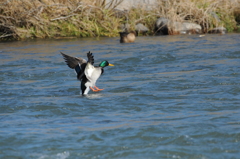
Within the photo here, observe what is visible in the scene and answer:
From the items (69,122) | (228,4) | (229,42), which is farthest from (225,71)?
(228,4)

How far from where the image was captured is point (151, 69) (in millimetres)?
9375

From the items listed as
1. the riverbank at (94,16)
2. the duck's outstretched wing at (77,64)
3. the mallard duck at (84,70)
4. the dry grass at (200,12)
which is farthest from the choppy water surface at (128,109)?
the dry grass at (200,12)

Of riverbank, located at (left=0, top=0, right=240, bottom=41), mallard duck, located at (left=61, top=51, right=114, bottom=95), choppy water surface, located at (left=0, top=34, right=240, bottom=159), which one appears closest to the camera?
choppy water surface, located at (left=0, top=34, right=240, bottom=159)

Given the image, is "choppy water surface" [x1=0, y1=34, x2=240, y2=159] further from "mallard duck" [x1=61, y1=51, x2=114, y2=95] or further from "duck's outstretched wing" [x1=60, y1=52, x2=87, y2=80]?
"duck's outstretched wing" [x1=60, y1=52, x2=87, y2=80]

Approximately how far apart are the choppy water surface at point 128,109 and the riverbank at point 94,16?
501cm

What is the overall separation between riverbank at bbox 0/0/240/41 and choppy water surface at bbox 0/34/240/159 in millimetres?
5010

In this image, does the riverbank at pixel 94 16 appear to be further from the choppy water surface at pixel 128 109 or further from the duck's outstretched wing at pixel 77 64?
the duck's outstretched wing at pixel 77 64

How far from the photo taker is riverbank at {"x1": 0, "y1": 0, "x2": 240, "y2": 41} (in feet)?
51.8

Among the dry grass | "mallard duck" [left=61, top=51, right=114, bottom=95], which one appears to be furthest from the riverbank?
"mallard duck" [left=61, top=51, right=114, bottom=95]

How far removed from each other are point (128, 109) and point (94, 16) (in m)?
11.4

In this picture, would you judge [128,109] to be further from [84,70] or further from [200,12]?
[200,12]

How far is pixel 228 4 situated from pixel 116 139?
15.3m

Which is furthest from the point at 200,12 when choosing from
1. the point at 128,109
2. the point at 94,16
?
the point at 128,109

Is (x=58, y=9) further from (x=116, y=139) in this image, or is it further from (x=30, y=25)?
(x=116, y=139)
